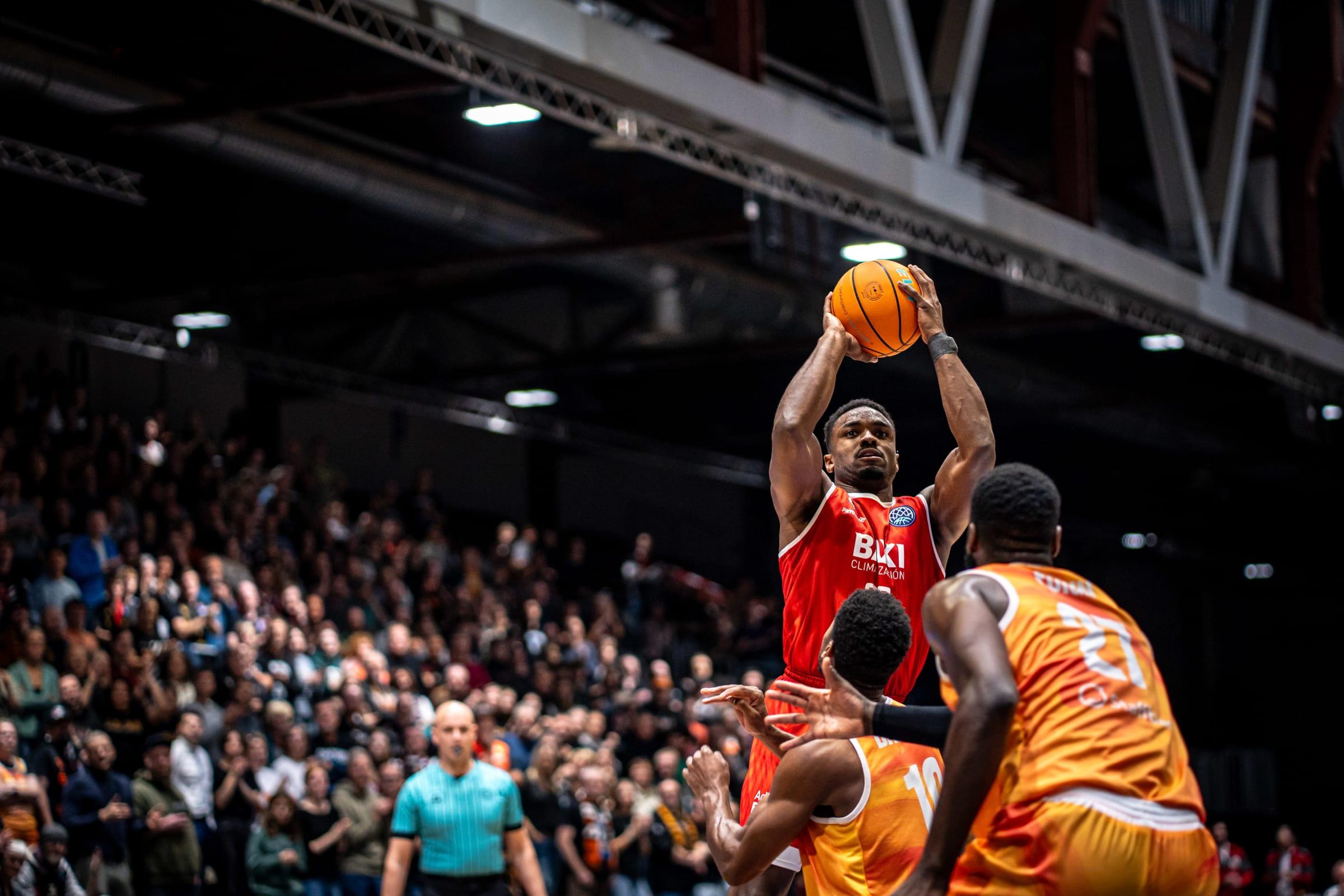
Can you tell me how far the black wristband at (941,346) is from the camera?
6.05m

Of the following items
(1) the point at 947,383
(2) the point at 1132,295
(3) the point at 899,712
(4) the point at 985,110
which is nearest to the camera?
(3) the point at 899,712

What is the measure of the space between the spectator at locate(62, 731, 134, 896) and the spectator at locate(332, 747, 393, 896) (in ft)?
6.54

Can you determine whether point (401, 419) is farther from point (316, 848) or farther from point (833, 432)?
point (833, 432)

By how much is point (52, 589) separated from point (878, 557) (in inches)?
433

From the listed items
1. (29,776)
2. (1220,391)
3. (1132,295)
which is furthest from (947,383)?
(1220,391)

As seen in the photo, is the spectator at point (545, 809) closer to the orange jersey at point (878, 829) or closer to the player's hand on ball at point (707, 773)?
the player's hand on ball at point (707, 773)

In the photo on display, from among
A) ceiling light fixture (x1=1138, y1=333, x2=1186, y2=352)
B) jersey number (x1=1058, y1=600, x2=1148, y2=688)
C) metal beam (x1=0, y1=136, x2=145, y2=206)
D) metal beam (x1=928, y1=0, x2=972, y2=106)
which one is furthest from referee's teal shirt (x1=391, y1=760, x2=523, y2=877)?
ceiling light fixture (x1=1138, y1=333, x2=1186, y2=352)

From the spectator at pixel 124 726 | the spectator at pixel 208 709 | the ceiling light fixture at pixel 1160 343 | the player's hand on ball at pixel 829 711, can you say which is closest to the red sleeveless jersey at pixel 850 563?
the player's hand on ball at pixel 829 711

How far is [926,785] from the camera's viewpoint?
5207mm

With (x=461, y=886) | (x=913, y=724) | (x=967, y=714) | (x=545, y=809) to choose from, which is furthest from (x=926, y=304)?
(x=545, y=809)

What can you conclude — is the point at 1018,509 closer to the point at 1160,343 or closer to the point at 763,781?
the point at 763,781

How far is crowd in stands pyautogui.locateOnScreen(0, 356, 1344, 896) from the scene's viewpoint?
13.1 m

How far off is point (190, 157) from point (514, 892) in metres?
8.72

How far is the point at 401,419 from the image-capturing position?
90.8 feet
